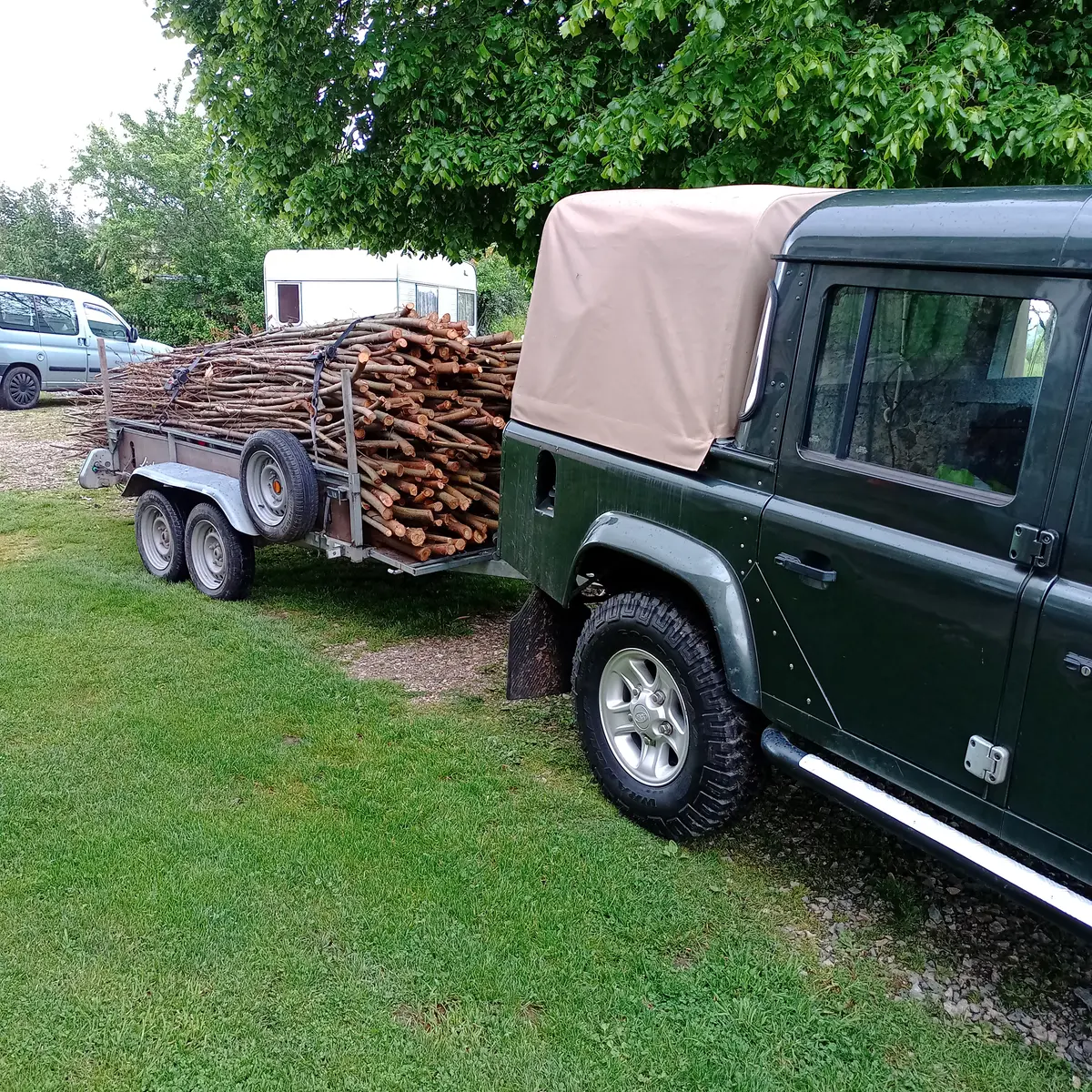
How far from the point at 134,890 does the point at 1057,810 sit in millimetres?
3018

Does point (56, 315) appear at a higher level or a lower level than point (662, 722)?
higher

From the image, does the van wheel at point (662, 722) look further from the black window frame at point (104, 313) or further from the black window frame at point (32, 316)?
the black window frame at point (104, 313)

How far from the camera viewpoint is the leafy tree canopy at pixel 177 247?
25375 millimetres

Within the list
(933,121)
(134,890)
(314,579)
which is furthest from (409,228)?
(134,890)

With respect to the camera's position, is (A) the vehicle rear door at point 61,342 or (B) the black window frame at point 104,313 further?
(B) the black window frame at point 104,313

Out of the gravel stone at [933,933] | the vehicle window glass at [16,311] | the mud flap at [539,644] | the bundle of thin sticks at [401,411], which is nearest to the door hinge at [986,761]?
Result: the gravel stone at [933,933]

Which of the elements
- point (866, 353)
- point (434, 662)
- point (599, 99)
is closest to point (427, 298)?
point (599, 99)

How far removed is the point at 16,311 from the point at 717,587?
18.0 meters

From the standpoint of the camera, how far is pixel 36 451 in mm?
13172

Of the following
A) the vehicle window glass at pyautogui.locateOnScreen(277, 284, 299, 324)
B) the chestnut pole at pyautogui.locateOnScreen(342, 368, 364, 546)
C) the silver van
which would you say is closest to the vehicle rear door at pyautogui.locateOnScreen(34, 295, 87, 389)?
the silver van

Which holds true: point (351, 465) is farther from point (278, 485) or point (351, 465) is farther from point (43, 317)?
point (43, 317)

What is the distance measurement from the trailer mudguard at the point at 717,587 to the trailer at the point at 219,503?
7.23 ft

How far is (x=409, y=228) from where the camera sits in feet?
25.2

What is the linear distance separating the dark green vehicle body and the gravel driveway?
7.57 meters
